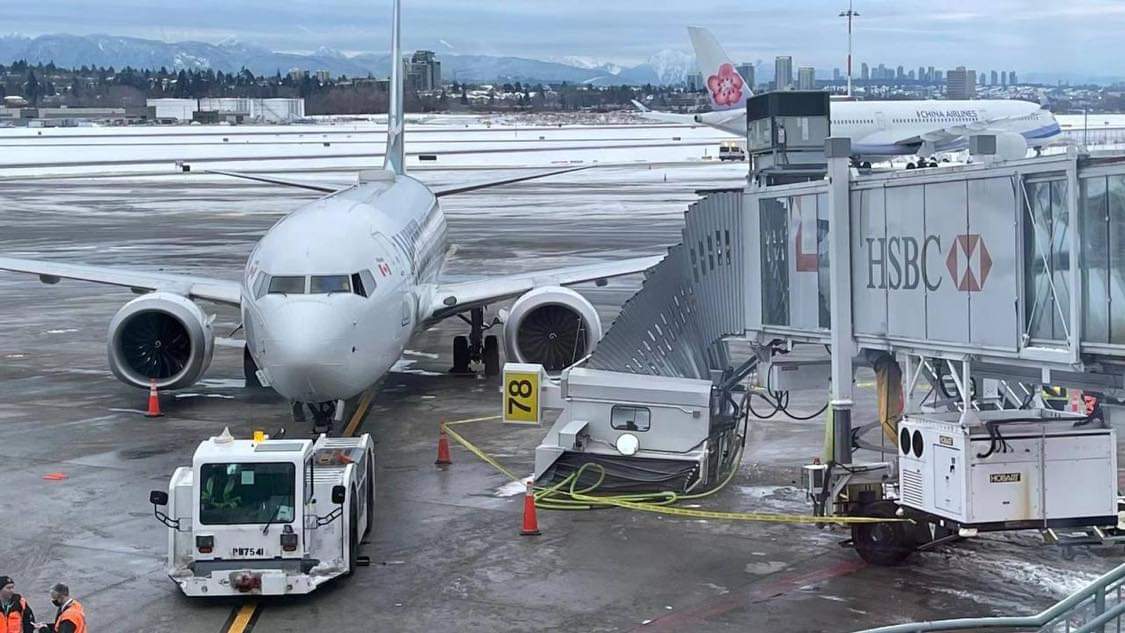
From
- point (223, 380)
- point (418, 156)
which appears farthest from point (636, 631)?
point (418, 156)

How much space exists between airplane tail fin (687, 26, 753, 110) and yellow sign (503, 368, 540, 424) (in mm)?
82201

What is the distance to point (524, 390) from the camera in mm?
21188

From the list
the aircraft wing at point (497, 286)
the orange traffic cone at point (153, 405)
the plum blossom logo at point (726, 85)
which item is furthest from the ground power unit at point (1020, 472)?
the plum blossom logo at point (726, 85)

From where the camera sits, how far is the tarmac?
15.9m

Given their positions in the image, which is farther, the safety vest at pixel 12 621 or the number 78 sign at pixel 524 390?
the number 78 sign at pixel 524 390

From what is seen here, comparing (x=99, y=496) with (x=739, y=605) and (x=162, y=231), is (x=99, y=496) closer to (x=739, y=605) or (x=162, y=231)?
(x=739, y=605)

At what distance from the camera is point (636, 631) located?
50.0 ft

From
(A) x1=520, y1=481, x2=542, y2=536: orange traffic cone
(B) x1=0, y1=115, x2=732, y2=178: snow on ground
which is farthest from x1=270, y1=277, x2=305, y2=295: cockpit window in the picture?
(B) x1=0, y1=115, x2=732, y2=178: snow on ground

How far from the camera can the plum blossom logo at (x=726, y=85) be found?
4008 inches

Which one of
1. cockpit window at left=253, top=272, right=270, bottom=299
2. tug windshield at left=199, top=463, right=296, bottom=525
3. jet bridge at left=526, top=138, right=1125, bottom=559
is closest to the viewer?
jet bridge at left=526, top=138, right=1125, bottom=559

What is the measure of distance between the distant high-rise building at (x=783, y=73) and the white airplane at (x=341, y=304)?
106m

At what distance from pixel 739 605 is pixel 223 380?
712 inches

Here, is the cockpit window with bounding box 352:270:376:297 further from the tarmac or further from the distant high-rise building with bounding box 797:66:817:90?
the distant high-rise building with bounding box 797:66:817:90

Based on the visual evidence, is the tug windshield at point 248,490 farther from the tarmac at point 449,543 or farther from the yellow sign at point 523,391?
the yellow sign at point 523,391
